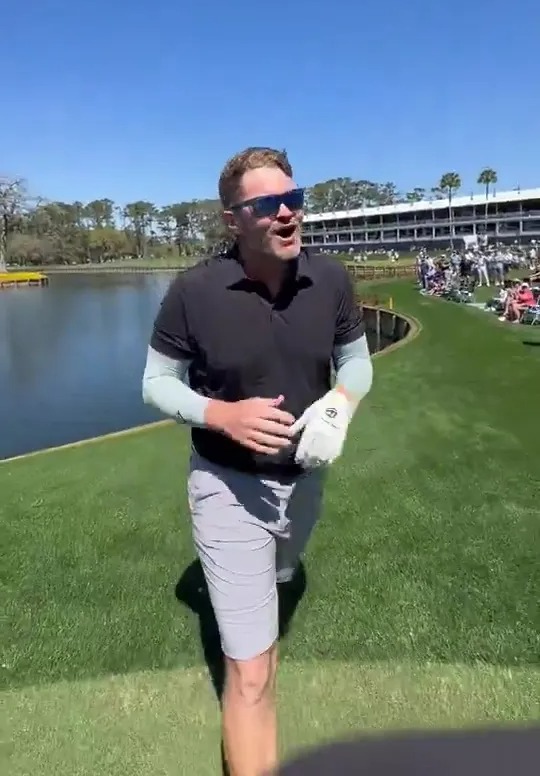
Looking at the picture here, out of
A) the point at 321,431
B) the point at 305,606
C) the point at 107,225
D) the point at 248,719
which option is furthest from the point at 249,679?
the point at 107,225

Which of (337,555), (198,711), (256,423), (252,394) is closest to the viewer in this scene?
(256,423)

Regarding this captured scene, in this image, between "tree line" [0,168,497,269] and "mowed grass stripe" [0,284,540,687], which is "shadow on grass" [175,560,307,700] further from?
"tree line" [0,168,497,269]

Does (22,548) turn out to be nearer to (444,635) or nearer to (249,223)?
(444,635)

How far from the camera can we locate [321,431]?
82.1 inches

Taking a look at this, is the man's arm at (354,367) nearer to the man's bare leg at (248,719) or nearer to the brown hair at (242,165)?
the brown hair at (242,165)

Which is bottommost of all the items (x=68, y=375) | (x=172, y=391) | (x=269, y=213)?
(x=68, y=375)

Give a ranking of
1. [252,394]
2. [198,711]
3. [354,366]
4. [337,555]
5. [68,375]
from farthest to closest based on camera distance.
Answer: [68,375] < [337,555] < [198,711] < [354,366] < [252,394]

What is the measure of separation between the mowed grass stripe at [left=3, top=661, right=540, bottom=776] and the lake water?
9.14 meters

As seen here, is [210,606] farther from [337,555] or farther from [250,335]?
[250,335]

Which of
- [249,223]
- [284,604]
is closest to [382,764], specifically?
[284,604]

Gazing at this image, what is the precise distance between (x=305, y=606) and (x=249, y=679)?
1401 mm

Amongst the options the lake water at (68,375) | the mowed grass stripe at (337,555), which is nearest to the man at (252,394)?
the mowed grass stripe at (337,555)

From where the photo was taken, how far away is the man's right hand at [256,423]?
2045mm

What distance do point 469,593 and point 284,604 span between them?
0.88 meters
